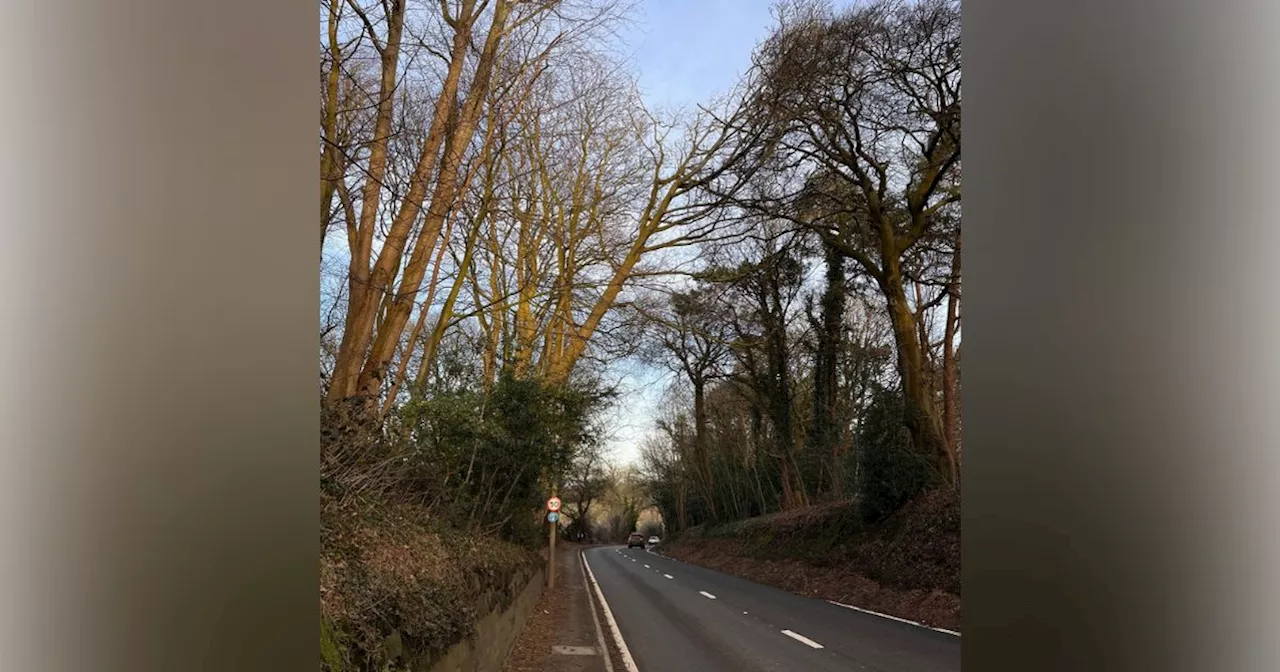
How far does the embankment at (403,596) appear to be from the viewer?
11.8 ft

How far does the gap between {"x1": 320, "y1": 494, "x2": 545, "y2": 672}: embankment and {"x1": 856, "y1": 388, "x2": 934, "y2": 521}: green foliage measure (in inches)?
316

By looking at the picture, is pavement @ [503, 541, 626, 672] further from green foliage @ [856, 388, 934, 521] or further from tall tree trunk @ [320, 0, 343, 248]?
green foliage @ [856, 388, 934, 521]

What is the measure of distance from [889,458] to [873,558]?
177 cm

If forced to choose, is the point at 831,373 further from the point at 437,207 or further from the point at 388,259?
the point at 388,259

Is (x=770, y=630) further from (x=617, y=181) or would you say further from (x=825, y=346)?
(x=825, y=346)

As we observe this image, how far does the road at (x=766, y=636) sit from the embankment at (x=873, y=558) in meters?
0.62

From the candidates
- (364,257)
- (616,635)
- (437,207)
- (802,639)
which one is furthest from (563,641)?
(437,207)

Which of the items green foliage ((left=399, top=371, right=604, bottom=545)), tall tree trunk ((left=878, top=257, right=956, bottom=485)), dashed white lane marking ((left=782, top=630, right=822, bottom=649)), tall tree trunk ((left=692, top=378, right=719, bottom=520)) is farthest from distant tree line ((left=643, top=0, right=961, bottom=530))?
tall tree trunk ((left=692, top=378, right=719, bottom=520))

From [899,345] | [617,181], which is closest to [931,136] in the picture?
[899,345]

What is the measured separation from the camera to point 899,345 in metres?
12.8

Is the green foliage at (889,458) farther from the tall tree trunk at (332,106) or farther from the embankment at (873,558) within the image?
the tall tree trunk at (332,106)
